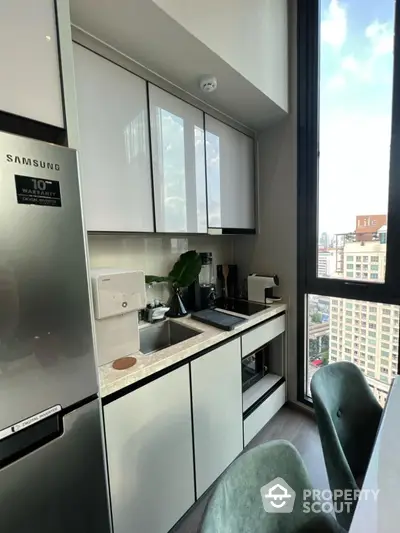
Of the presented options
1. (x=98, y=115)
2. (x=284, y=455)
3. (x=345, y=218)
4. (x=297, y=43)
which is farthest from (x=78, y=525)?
(x=297, y=43)

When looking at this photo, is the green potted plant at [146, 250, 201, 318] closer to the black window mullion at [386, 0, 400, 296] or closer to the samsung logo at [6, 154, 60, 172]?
the samsung logo at [6, 154, 60, 172]

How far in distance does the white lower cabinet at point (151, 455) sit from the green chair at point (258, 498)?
0.52 meters

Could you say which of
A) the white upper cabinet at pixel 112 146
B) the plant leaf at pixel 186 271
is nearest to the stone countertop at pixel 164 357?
the plant leaf at pixel 186 271

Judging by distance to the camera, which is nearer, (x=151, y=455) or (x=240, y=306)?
(x=151, y=455)

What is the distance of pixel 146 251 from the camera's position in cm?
179

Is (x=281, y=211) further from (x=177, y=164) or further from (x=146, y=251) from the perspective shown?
(x=146, y=251)

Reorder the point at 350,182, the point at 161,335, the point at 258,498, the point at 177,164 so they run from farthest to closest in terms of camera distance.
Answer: the point at 350,182
the point at 161,335
the point at 177,164
the point at 258,498

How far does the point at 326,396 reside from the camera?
105cm

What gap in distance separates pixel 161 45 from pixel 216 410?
1851 millimetres

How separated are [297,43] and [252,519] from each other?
8.46ft

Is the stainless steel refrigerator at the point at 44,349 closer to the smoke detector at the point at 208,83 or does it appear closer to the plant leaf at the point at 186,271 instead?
the plant leaf at the point at 186,271

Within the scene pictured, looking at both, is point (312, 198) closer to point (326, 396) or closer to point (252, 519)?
point (326, 396)

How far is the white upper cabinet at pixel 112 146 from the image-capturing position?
1149mm

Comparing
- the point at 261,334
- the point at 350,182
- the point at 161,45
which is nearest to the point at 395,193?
the point at 350,182
